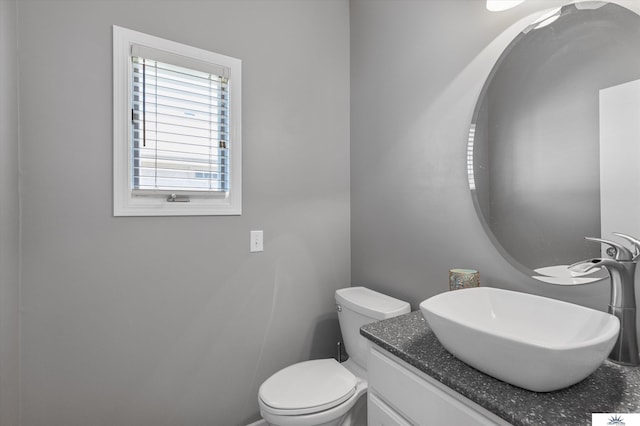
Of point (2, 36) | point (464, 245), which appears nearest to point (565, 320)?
point (464, 245)

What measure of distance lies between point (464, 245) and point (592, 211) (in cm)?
47

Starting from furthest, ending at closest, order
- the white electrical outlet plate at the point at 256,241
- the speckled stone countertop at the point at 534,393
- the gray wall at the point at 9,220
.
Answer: the white electrical outlet plate at the point at 256,241 → the gray wall at the point at 9,220 → the speckled stone countertop at the point at 534,393

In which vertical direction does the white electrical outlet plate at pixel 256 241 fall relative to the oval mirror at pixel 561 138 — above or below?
below

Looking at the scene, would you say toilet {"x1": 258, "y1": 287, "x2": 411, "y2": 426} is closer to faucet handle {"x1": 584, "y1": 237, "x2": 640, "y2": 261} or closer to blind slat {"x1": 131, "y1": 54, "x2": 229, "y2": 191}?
faucet handle {"x1": 584, "y1": 237, "x2": 640, "y2": 261}

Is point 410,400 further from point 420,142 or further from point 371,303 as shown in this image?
point 420,142

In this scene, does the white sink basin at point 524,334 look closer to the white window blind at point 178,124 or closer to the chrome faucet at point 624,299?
the chrome faucet at point 624,299

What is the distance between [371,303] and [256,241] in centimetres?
73

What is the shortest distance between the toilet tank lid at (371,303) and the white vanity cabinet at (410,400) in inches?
19.1

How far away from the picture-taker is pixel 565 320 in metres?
0.86

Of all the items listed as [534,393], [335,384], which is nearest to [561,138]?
[534,393]

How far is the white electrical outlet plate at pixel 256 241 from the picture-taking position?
1.72 m

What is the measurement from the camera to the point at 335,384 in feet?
4.74

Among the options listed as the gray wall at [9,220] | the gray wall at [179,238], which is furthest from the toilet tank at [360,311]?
the gray wall at [9,220]

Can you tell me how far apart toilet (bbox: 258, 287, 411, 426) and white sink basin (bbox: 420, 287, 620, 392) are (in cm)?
42
